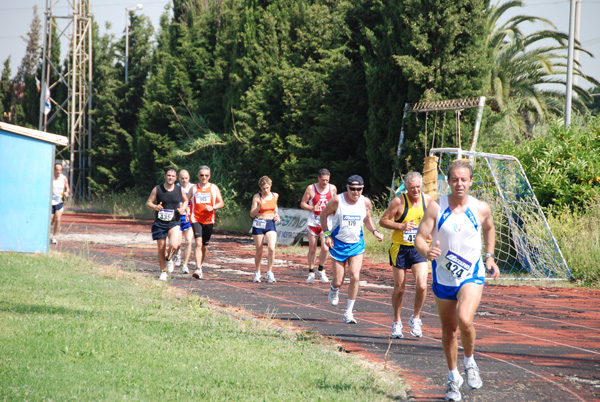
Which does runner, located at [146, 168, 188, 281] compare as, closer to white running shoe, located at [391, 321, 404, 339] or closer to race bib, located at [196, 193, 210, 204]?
race bib, located at [196, 193, 210, 204]

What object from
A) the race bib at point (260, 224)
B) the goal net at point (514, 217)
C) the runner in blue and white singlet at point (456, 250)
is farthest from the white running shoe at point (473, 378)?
the goal net at point (514, 217)

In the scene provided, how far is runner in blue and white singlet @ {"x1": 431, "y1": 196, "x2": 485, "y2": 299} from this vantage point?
611 centimetres

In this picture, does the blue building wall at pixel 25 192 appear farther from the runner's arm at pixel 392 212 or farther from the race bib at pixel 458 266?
the race bib at pixel 458 266

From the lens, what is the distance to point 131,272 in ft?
46.9

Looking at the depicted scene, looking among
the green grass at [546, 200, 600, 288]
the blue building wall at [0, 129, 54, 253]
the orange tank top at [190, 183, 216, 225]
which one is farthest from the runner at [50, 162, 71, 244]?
the green grass at [546, 200, 600, 288]

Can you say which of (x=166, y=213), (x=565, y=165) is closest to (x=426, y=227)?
(x=166, y=213)

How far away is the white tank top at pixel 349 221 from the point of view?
391 inches

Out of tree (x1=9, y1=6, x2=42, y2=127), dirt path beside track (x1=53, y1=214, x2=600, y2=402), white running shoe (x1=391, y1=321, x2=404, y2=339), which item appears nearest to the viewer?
dirt path beside track (x1=53, y1=214, x2=600, y2=402)

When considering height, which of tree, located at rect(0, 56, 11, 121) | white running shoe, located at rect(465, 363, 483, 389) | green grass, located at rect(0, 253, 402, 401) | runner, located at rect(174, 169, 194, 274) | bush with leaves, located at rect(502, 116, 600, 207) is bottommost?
green grass, located at rect(0, 253, 402, 401)

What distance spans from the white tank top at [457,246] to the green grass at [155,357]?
109cm

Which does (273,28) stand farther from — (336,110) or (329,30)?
(336,110)

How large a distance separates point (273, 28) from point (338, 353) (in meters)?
26.3

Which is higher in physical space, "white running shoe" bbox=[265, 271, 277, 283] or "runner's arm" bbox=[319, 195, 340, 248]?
"runner's arm" bbox=[319, 195, 340, 248]

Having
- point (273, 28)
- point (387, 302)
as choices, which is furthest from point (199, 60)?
point (387, 302)
